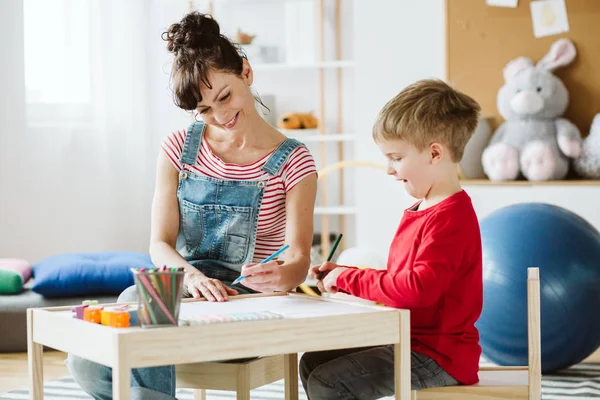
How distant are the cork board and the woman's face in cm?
231

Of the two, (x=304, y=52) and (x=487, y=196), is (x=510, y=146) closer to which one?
(x=487, y=196)

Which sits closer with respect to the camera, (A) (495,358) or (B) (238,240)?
(B) (238,240)

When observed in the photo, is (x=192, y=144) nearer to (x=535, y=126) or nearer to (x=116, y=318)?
(x=116, y=318)

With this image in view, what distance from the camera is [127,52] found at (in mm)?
4422

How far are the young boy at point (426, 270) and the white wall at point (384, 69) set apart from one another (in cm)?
253

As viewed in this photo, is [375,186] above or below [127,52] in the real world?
below

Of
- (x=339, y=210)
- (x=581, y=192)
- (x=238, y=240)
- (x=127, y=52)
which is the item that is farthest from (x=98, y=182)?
(x=238, y=240)

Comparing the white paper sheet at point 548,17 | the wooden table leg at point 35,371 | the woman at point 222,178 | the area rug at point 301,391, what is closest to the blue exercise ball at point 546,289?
the area rug at point 301,391

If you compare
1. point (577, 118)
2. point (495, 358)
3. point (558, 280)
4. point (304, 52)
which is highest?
point (304, 52)

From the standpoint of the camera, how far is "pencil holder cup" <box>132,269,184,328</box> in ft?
4.13

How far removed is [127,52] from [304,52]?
0.86 m

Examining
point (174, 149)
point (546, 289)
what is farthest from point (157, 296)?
point (546, 289)

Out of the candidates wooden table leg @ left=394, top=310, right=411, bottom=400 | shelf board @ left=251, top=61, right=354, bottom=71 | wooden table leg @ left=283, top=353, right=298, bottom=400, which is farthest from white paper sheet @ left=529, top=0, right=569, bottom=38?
wooden table leg @ left=394, top=310, right=411, bottom=400

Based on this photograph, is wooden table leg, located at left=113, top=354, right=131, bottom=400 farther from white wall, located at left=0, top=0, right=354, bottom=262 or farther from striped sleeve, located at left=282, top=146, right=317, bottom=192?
white wall, located at left=0, top=0, right=354, bottom=262
